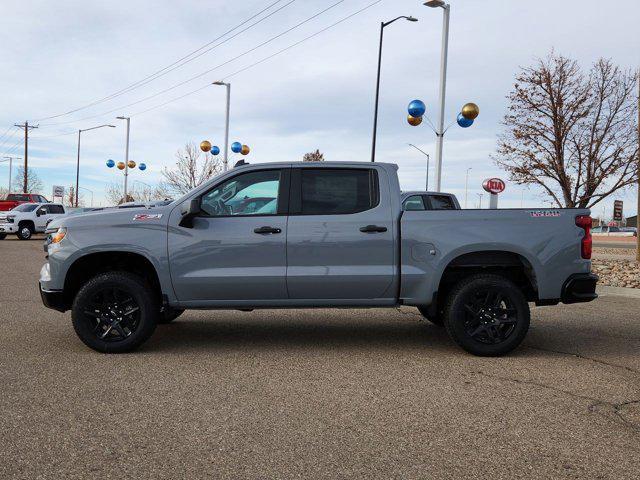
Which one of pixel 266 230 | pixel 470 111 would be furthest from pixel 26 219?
pixel 266 230

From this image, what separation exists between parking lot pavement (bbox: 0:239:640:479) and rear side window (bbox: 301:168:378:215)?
4.85 ft

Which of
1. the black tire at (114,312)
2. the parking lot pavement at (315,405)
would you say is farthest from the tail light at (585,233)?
the black tire at (114,312)

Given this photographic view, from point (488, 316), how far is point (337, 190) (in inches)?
78.1

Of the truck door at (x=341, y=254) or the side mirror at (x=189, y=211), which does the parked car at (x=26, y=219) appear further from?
the truck door at (x=341, y=254)

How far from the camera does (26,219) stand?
3025 centimetres

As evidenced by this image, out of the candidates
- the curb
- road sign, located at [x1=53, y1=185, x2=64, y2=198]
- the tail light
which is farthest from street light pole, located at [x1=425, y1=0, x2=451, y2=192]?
road sign, located at [x1=53, y1=185, x2=64, y2=198]

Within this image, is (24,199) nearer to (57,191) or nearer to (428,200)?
(57,191)

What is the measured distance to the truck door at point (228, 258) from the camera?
604 centimetres

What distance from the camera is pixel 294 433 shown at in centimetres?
388

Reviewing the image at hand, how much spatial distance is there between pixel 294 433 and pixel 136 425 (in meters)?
1.05

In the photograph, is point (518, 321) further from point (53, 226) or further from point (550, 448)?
point (53, 226)

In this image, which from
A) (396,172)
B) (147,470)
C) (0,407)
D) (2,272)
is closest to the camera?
(147,470)

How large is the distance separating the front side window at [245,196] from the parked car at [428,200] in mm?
6665

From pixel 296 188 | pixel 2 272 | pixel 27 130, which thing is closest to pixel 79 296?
pixel 296 188
